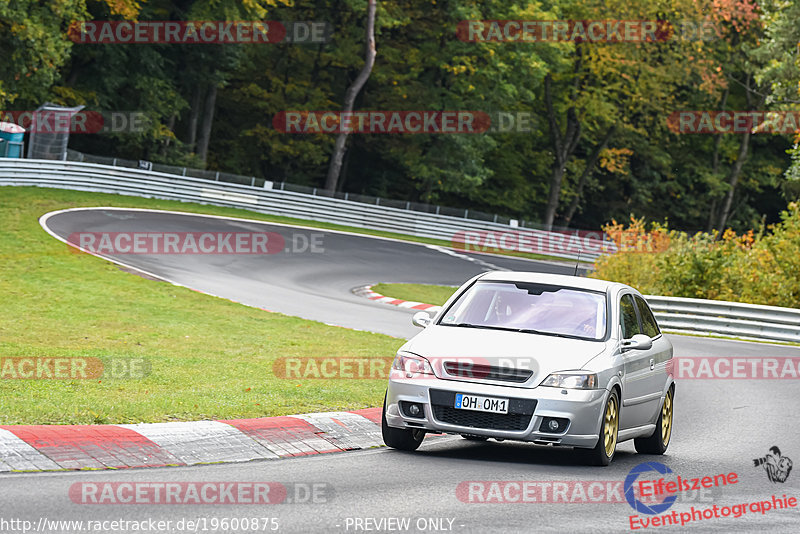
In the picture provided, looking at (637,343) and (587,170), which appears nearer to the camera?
(637,343)

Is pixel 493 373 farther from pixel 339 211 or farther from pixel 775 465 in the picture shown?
pixel 339 211

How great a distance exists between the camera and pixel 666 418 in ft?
36.9

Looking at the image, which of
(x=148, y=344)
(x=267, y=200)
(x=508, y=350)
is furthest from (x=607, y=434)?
(x=267, y=200)

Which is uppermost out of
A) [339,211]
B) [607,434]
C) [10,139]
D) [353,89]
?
[353,89]

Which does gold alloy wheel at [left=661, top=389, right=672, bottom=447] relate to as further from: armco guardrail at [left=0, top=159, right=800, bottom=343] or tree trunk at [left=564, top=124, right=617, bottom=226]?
tree trunk at [left=564, top=124, right=617, bottom=226]

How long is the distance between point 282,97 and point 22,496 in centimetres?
5235

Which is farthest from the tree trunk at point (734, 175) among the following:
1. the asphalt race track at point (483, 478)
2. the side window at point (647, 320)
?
the side window at point (647, 320)

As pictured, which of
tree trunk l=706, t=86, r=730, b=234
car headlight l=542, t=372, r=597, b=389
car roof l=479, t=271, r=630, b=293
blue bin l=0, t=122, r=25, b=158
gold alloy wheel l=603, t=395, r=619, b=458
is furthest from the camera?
tree trunk l=706, t=86, r=730, b=234

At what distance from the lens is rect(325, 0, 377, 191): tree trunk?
54.8 meters

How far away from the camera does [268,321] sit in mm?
20000

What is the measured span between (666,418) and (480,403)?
9.62 feet

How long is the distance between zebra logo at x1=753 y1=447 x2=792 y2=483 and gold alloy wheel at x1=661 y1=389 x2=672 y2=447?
91 cm

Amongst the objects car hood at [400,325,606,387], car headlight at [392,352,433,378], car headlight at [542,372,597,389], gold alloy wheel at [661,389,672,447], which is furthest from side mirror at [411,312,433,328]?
gold alloy wheel at [661,389,672,447]

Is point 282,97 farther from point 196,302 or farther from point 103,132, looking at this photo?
point 196,302
